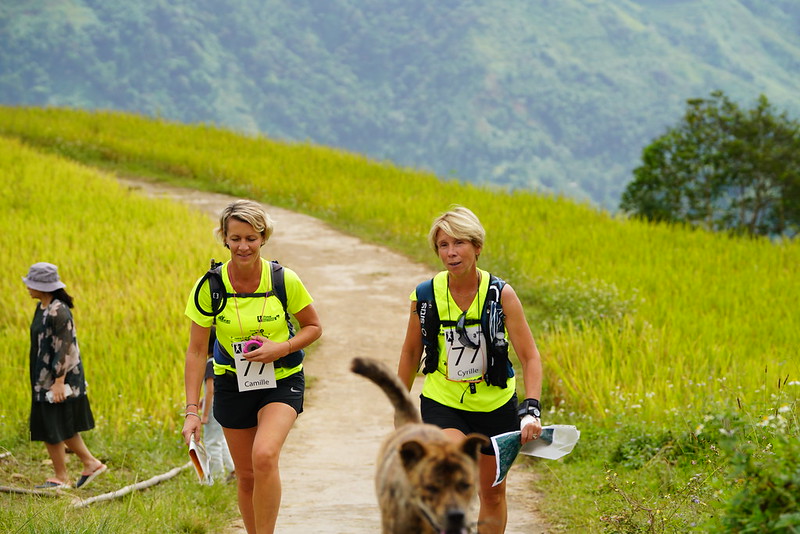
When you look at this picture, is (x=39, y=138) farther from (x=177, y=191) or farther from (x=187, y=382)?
(x=187, y=382)

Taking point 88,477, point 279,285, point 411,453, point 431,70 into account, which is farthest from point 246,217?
point 431,70

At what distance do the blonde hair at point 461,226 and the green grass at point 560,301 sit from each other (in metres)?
1.38

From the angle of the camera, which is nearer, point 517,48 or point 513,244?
point 513,244

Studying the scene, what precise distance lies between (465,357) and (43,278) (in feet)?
13.1

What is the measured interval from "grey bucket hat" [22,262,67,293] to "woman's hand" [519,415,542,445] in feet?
13.6

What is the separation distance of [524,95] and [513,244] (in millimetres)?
123253

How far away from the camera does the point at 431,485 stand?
9.03 ft

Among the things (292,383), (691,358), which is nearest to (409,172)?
(691,358)

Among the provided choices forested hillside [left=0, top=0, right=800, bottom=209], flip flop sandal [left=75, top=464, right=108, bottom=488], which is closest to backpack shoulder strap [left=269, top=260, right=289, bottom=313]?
flip flop sandal [left=75, top=464, right=108, bottom=488]

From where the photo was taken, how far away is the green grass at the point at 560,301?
5.70m

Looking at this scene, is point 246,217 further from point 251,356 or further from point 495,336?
point 495,336

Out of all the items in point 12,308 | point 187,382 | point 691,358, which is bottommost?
point 12,308

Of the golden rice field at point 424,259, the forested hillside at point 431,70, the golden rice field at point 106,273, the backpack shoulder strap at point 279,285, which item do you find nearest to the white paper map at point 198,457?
the backpack shoulder strap at point 279,285

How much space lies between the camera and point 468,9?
146250 mm
